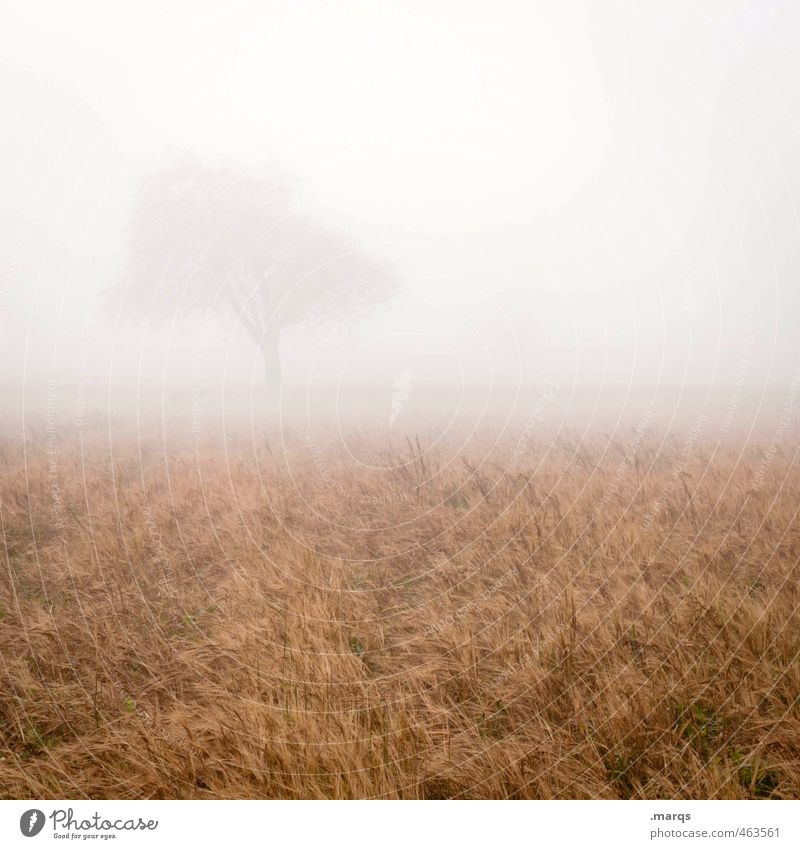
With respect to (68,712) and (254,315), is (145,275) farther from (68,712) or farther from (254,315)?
(68,712)

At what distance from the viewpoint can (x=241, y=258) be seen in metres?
21.9

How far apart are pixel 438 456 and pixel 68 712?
6602 millimetres

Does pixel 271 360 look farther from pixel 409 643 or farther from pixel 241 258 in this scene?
pixel 409 643

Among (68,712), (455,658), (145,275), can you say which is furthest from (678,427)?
(145,275)

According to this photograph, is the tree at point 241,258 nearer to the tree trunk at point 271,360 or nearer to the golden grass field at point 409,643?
the tree trunk at point 271,360

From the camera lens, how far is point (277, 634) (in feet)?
10.5

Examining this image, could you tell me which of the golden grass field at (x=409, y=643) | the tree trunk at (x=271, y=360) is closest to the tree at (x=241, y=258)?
the tree trunk at (x=271, y=360)

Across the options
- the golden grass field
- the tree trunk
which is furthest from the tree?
the golden grass field

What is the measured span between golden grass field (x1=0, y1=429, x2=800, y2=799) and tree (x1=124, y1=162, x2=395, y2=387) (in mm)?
18844

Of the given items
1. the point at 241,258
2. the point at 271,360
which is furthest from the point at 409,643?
the point at 271,360

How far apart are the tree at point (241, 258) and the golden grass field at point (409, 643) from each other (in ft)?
61.8

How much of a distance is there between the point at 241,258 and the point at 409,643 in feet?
74.8

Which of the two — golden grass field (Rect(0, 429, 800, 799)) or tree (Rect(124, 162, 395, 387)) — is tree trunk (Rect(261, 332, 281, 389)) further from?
golden grass field (Rect(0, 429, 800, 799))

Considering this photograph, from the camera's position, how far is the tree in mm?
21438
